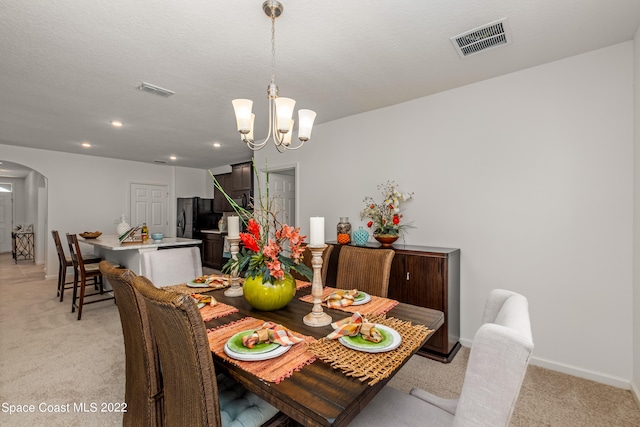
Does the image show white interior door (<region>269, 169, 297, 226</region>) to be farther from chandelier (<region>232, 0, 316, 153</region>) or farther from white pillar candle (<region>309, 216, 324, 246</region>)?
white pillar candle (<region>309, 216, 324, 246</region>)

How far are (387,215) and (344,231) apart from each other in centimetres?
54

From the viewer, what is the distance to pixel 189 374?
1026mm

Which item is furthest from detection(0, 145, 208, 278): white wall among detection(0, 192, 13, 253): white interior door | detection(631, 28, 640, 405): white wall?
detection(631, 28, 640, 405): white wall

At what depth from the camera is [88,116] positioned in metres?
3.65

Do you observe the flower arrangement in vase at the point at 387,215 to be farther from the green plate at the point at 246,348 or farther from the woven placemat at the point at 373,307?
the green plate at the point at 246,348

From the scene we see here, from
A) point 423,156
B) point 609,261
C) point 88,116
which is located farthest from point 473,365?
point 88,116

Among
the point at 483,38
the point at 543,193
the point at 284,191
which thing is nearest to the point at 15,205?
the point at 284,191

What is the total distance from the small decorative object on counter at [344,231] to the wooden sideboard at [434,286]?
67cm

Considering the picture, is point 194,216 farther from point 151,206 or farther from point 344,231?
point 344,231

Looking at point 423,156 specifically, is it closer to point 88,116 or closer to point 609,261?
point 609,261

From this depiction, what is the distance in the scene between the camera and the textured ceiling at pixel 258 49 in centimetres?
176

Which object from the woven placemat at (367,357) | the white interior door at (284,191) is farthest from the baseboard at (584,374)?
the white interior door at (284,191)

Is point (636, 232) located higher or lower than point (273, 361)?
higher

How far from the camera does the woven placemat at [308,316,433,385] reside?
99 cm
